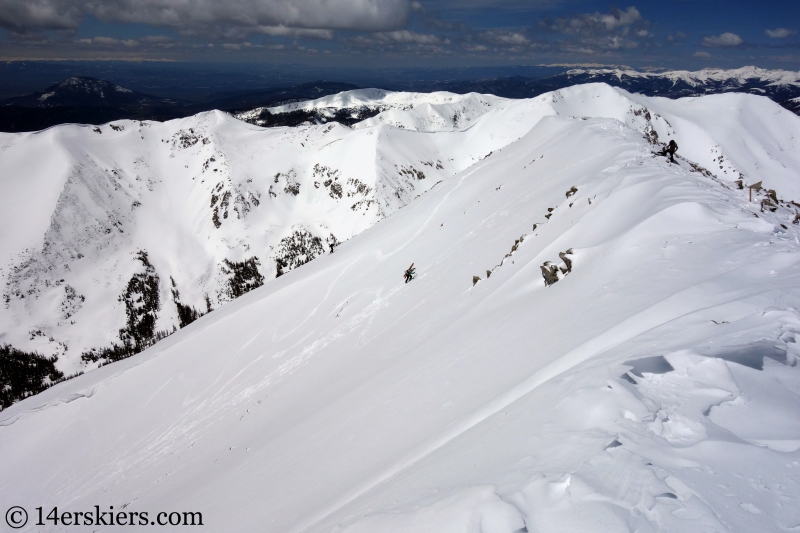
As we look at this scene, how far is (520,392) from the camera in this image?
797 centimetres

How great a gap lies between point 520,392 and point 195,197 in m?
174

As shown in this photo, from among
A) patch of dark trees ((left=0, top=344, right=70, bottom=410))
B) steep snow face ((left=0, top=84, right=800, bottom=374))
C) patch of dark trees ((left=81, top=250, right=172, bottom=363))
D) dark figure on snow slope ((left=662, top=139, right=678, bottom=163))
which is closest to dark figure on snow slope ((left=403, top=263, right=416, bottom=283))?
dark figure on snow slope ((left=662, top=139, right=678, bottom=163))

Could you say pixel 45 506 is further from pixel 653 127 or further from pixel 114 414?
pixel 653 127

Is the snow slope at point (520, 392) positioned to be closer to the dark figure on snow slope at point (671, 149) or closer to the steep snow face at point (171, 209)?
the dark figure on snow slope at point (671, 149)

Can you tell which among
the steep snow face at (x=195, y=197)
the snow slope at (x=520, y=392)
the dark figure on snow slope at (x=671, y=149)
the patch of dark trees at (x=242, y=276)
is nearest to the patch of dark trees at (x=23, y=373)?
the steep snow face at (x=195, y=197)

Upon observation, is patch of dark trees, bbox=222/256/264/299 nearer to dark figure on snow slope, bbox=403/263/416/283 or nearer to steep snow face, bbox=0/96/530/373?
steep snow face, bbox=0/96/530/373

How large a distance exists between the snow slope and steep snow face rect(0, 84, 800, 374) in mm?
104679

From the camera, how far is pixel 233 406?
83.5 ft

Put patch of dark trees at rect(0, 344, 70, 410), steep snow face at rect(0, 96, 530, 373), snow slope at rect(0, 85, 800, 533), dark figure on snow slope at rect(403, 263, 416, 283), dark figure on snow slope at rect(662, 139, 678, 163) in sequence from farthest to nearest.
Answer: steep snow face at rect(0, 96, 530, 373) → patch of dark trees at rect(0, 344, 70, 410) → dark figure on snow slope at rect(403, 263, 416, 283) → dark figure on snow slope at rect(662, 139, 678, 163) → snow slope at rect(0, 85, 800, 533)

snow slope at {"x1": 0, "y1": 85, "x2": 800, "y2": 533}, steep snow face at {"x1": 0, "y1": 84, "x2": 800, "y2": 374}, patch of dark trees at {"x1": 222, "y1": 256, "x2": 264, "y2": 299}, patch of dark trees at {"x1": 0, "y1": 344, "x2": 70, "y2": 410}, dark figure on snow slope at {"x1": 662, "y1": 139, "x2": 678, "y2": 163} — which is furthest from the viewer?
patch of dark trees at {"x1": 222, "y1": 256, "x2": 264, "y2": 299}

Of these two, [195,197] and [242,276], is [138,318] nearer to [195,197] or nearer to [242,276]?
[242,276]

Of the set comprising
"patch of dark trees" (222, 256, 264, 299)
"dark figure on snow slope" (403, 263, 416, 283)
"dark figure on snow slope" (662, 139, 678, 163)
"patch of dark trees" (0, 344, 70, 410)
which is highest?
"dark figure on snow slope" (662, 139, 678, 163)

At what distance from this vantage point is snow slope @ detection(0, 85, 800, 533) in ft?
14.6

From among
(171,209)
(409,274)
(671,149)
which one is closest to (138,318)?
(171,209)
